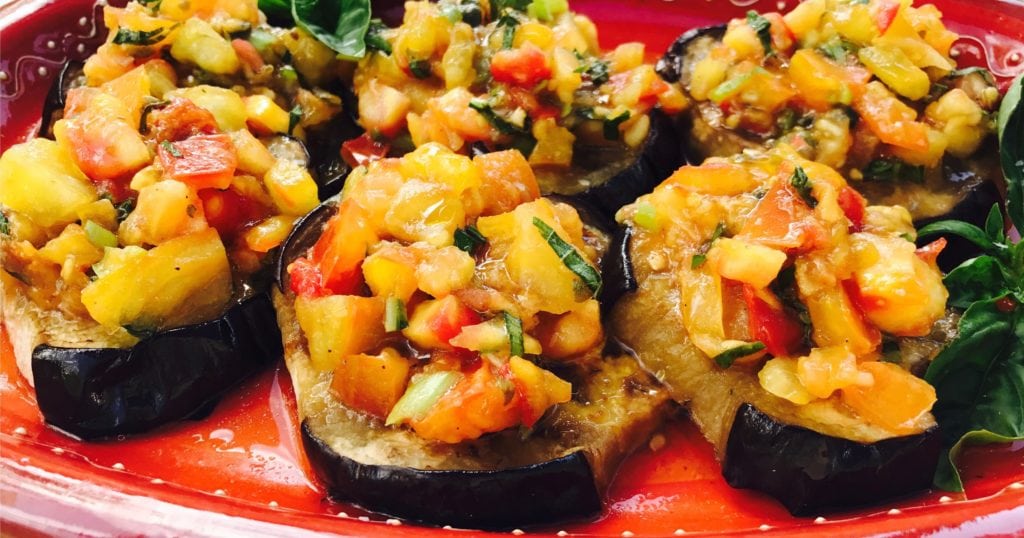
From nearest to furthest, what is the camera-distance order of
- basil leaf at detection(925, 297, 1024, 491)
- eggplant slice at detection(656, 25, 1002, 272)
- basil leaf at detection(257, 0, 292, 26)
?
basil leaf at detection(925, 297, 1024, 491) → eggplant slice at detection(656, 25, 1002, 272) → basil leaf at detection(257, 0, 292, 26)

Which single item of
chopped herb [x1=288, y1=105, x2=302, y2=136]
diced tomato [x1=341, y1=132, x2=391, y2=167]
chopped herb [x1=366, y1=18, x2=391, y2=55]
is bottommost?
diced tomato [x1=341, y1=132, x2=391, y2=167]

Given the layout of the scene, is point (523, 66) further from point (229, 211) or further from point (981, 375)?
point (981, 375)

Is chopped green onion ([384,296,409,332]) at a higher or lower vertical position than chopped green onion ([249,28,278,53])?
lower

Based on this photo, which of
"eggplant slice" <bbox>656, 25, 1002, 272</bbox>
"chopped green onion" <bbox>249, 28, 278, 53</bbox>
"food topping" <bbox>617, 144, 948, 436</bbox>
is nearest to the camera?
"food topping" <bbox>617, 144, 948, 436</bbox>

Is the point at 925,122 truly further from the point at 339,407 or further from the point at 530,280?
the point at 339,407

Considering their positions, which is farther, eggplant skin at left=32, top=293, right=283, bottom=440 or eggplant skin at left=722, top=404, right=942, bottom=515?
eggplant skin at left=32, top=293, right=283, bottom=440

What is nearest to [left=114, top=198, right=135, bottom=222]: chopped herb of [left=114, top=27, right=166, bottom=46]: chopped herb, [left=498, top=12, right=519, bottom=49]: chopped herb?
[left=114, top=27, right=166, bottom=46]: chopped herb

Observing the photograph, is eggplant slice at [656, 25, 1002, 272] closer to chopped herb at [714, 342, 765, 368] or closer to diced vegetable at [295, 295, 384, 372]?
chopped herb at [714, 342, 765, 368]
